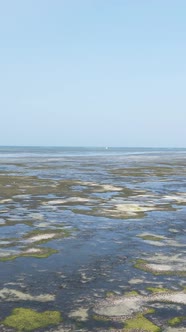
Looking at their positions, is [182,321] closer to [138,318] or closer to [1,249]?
[138,318]

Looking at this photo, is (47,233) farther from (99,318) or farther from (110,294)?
(99,318)

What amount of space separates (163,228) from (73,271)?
592 centimetres

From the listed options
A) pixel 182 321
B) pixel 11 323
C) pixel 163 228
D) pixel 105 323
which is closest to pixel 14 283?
pixel 11 323

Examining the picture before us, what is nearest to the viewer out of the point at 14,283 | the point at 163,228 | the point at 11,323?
the point at 11,323

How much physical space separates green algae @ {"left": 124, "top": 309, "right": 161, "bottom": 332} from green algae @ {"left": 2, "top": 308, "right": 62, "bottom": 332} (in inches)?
48.3

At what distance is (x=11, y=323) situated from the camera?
628cm

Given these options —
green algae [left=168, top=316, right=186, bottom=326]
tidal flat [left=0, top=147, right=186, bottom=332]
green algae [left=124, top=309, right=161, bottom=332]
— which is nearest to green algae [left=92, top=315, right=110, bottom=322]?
tidal flat [left=0, top=147, right=186, bottom=332]

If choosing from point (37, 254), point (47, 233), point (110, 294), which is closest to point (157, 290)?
point (110, 294)

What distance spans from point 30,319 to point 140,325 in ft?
Result: 6.47

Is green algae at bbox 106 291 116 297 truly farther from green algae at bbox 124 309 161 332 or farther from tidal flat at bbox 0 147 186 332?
green algae at bbox 124 309 161 332

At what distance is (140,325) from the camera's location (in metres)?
6.31

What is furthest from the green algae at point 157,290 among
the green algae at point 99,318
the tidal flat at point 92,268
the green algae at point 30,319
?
the green algae at point 30,319

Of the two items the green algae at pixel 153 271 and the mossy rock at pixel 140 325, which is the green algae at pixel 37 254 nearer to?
the green algae at pixel 153 271

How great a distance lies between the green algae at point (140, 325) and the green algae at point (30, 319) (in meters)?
1.23
